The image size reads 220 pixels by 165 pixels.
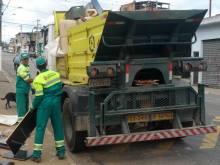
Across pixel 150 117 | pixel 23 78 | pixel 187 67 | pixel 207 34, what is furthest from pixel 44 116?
pixel 207 34

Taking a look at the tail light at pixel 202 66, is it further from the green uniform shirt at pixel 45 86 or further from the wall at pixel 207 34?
the wall at pixel 207 34

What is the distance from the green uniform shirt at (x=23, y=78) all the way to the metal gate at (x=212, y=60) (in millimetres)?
17970

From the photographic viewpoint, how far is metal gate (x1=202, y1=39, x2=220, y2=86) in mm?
27231

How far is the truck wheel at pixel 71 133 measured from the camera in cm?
814

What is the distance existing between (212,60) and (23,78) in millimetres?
18880

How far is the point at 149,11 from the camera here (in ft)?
24.8

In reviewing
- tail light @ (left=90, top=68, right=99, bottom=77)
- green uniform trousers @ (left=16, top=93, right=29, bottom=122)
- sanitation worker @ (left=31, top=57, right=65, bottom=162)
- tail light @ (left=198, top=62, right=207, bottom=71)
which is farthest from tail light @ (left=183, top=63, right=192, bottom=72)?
green uniform trousers @ (left=16, top=93, right=29, bottom=122)

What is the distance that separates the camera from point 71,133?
8406mm

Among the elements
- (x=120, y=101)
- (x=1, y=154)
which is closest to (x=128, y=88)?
(x=120, y=101)

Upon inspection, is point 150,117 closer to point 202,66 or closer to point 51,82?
point 202,66

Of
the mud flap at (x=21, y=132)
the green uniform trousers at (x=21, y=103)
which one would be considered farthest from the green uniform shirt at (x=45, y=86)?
the green uniform trousers at (x=21, y=103)

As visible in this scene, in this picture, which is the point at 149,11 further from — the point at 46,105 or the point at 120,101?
the point at 46,105

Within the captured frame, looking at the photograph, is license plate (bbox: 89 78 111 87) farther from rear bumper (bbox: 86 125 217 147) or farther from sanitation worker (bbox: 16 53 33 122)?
sanitation worker (bbox: 16 53 33 122)

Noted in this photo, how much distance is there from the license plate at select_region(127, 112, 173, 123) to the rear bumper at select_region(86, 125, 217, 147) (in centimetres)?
36
